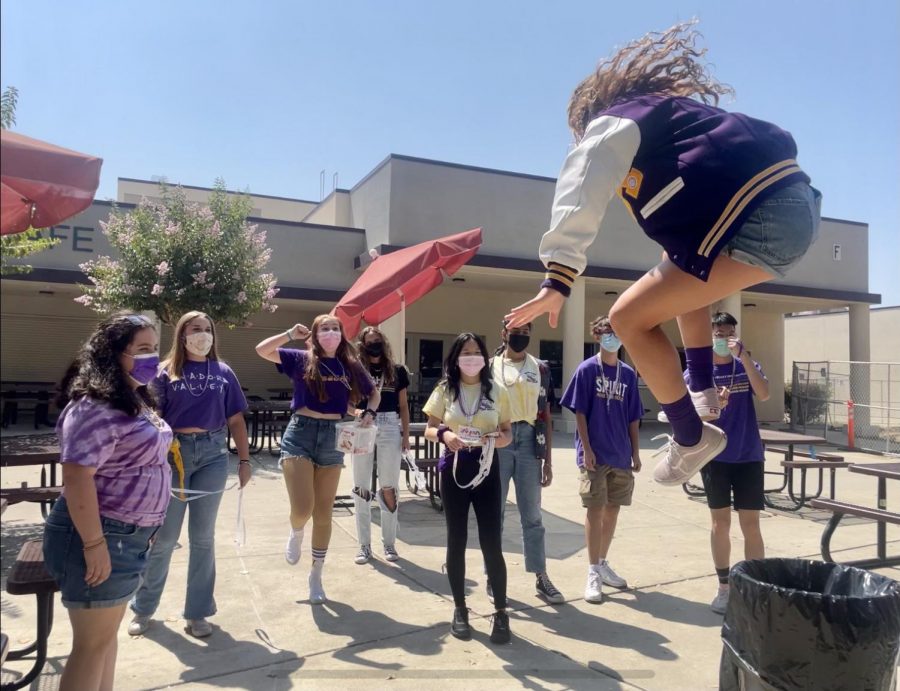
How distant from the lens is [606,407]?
15.8 feet

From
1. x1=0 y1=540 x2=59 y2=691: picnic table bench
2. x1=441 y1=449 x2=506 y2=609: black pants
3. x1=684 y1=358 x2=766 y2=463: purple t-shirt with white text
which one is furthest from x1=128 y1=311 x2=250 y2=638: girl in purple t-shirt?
x1=684 y1=358 x2=766 y2=463: purple t-shirt with white text

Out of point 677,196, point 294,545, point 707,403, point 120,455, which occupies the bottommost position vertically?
point 294,545

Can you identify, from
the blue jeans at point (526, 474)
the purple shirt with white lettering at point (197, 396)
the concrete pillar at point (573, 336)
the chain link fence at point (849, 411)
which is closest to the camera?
the purple shirt with white lettering at point (197, 396)

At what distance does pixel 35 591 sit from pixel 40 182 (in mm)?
2086

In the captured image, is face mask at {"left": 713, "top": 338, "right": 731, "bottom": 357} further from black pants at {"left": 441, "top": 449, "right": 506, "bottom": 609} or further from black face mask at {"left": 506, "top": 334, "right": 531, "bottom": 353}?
black pants at {"left": 441, "top": 449, "right": 506, "bottom": 609}

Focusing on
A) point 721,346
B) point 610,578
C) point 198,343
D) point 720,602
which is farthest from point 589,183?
point 610,578

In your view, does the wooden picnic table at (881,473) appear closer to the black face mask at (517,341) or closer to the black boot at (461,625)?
the black face mask at (517,341)

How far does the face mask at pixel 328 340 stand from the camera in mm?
4656

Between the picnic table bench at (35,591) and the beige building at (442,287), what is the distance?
971cm

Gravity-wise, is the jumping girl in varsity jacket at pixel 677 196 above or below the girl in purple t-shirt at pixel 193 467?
above

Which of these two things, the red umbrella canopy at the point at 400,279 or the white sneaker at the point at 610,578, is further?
the red umbrella canopy at the point at 400,279

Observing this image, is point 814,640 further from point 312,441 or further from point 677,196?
point 312,441

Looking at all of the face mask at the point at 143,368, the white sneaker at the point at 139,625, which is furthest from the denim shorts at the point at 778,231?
the white sneaker at the point at 139,625

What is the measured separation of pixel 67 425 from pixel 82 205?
1128mm
